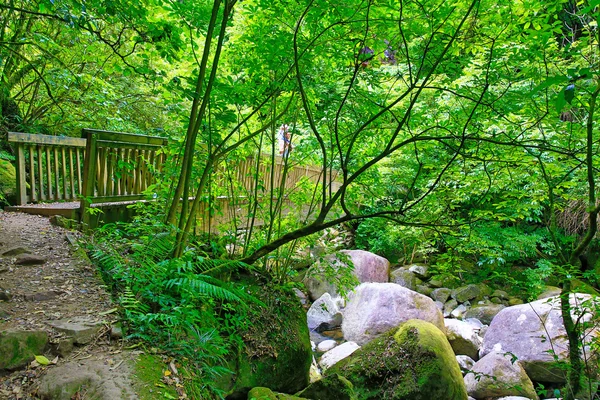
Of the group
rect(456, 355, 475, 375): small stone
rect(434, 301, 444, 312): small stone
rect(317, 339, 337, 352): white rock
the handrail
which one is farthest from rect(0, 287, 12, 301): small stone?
rect(434, 301, 444, 312): small stone

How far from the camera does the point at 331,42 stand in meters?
3.43

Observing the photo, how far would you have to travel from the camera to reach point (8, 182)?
20.9ft

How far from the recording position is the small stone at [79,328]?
222 centimetres

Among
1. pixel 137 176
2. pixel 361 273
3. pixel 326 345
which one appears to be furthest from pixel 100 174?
pixel 361 273

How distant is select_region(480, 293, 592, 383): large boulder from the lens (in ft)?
18.6

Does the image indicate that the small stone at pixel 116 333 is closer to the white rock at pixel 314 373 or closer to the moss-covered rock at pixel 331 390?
the moss-covered rock at pixel 331 390

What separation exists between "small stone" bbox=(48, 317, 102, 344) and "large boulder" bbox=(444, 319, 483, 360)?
20.3 feet

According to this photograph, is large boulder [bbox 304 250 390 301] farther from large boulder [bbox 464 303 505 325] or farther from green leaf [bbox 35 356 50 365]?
green leaf [bbox 35 356 50 365]

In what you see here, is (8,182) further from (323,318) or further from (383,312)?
(383,312)

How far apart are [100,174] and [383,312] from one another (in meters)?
4.84

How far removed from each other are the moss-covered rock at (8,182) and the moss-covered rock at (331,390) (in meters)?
5.30

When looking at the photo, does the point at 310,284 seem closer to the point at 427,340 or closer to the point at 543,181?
the point at 427,340

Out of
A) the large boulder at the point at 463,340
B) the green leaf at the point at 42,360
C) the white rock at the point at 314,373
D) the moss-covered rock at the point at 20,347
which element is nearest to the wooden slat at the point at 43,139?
the moss-covered rock at the point at 20,347

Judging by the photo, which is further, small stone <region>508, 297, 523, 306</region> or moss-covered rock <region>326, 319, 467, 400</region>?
small stone <region>508, 297, 523, 306</region>
